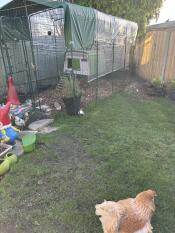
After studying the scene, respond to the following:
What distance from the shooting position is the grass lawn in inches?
83.2

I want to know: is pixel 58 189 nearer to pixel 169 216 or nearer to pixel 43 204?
pixel 43 204

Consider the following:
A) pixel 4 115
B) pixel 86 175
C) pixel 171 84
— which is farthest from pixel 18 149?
pixel 171 84

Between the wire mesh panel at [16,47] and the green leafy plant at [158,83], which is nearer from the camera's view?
the wire mesh panel at [16,47]

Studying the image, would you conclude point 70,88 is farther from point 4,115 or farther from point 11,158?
point 11,158

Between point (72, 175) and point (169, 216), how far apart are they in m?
1.21

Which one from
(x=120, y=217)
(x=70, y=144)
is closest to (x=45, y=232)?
(x=120, y=217)

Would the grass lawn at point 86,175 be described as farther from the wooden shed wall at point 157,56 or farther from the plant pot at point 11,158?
the wooden shed wall at point 157,56

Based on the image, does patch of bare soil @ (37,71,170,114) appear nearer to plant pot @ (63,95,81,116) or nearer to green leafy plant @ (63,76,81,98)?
plant pot @ (63,95,81,116)

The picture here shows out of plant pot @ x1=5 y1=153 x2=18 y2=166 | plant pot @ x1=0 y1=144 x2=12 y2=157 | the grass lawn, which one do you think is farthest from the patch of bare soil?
plant pot @ x1=5 y1=153 x2=18 y2=166

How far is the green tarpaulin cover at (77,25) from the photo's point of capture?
4.28 m

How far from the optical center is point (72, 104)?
4500 mm

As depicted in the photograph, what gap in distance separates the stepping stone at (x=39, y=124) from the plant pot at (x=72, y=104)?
0.46m

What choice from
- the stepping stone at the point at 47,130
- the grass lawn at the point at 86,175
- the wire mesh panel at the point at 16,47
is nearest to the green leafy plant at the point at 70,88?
the grass lawn at the point at 86,175

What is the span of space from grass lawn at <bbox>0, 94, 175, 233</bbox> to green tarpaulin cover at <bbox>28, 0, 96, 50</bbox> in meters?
1.74
